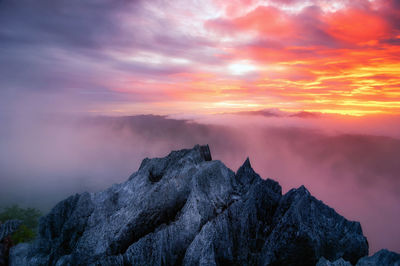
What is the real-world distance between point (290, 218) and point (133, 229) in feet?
48.6

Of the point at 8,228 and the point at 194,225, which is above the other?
the point at 194,225

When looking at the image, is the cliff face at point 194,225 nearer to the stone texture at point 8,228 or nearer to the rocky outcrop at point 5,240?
the rocky outcrop at point 5,240

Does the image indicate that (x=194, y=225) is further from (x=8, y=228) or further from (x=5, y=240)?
(x=8, y=228)

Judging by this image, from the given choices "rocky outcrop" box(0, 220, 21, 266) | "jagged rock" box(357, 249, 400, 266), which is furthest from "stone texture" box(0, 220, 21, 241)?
"jagged rock" box(357, 249, 400, 266)

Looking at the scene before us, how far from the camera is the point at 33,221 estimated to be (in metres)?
80.9

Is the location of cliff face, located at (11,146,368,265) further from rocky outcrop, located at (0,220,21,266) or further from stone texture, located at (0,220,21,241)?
stone texture, located at (0,220,21,241)

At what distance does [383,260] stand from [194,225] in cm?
1475

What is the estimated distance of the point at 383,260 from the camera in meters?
16.2

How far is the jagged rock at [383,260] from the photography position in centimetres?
1598

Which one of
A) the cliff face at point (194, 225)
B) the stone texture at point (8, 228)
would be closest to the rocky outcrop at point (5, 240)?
the stone texture at point (8, 228)

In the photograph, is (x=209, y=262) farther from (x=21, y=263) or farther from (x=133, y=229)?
(x=21, y=263)

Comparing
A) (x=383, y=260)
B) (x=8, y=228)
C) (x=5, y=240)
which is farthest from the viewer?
(x=8, y=228)

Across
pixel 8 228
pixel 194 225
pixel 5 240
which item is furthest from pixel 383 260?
pixel 8 228

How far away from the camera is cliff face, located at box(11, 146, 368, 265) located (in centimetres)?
1886
